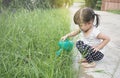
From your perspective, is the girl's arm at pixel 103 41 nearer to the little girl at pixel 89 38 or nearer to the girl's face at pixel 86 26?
the little girl at pixel 89 38

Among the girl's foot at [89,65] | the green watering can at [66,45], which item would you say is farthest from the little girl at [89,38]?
the green watering can at [66,45]

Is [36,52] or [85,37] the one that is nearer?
[36,52]

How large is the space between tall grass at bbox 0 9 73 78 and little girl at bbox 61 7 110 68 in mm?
232

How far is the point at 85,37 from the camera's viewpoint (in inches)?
179

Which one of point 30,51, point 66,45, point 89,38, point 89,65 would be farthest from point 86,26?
point 30,51

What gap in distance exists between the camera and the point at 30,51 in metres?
4.24

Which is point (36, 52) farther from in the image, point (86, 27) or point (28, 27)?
point (28, 27)

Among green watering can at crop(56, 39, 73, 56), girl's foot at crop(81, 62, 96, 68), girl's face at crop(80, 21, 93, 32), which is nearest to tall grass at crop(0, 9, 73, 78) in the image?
green watering can at crop(56, 39, 73, 56)

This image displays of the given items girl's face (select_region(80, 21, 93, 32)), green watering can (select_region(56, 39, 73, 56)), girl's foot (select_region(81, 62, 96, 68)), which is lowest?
girl's foot (select_region(81, 62, 96, 68))

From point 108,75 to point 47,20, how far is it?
2946 millimetres

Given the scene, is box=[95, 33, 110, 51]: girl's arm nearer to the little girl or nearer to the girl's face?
the little girl

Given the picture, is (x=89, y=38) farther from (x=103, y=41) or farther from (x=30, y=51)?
(x=30, y=51)

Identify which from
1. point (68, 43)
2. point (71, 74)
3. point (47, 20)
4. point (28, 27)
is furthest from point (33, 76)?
point (47, 20)

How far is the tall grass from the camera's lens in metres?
3.49
